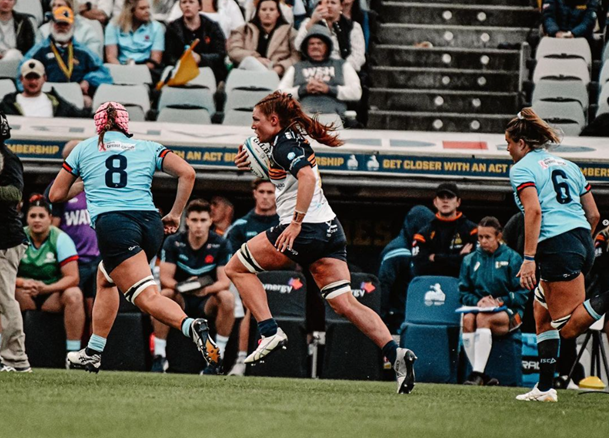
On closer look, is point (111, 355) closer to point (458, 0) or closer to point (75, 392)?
point (75, 392)

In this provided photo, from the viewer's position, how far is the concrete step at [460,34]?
15383mm

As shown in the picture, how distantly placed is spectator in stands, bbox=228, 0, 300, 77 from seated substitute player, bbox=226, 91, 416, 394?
6.75 m

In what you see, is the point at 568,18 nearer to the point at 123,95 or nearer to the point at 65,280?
the point at 123,95

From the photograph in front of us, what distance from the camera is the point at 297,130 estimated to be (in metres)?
7.55

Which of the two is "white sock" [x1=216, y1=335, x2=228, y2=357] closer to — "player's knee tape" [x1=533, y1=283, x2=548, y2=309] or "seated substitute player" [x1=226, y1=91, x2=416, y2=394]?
"seated substitute player" [x1=226, y1=91, x2=416, y2=394]

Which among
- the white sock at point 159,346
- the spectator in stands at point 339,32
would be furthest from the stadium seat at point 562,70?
the white sock at point 159,346

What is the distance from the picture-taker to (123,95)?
525 inches

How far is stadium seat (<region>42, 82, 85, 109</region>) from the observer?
521 inches

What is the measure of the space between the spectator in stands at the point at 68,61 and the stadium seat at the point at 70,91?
12.4 inches

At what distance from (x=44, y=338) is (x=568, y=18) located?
8.04m

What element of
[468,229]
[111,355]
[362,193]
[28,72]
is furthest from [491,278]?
[28,72]

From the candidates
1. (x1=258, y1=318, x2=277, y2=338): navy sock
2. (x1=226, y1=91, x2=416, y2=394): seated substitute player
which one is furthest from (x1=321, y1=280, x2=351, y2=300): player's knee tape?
(x1=258, y1=318, x2=277, y2=338): navy sock

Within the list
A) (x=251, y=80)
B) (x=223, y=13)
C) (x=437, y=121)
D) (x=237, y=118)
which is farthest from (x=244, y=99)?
(x=437, y=121)

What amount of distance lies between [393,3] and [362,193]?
4.63 metres
